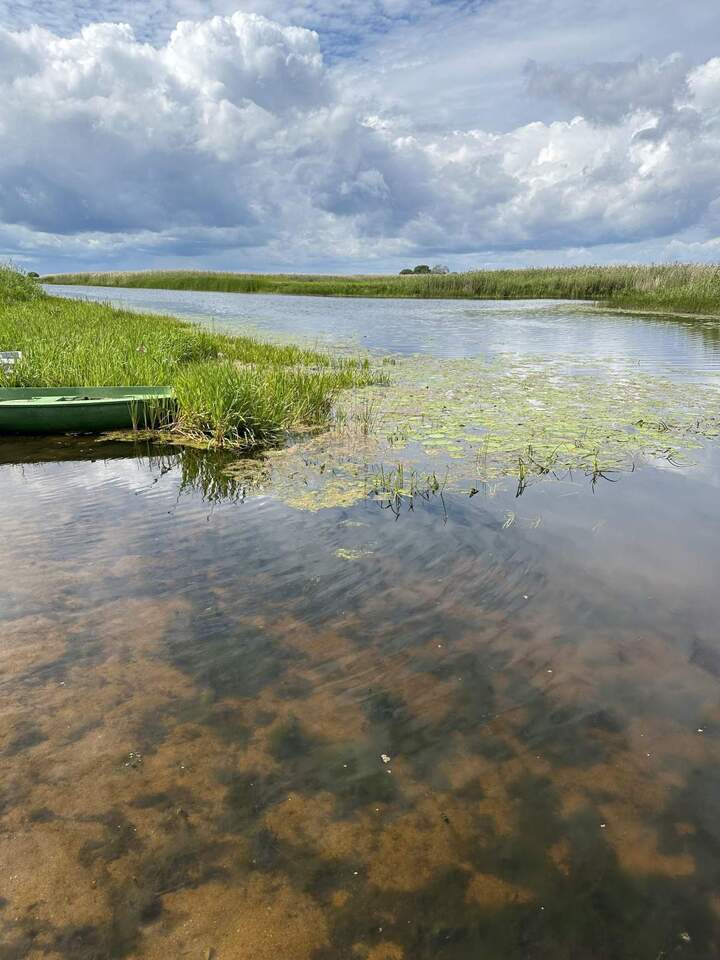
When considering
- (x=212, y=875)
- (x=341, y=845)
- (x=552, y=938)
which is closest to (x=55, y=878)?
(x=212, y=875)

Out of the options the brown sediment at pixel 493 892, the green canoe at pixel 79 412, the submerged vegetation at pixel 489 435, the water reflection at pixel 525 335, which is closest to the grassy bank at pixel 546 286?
the water reflection at pixel 525 335

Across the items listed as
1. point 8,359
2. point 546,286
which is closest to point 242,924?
point 8,359

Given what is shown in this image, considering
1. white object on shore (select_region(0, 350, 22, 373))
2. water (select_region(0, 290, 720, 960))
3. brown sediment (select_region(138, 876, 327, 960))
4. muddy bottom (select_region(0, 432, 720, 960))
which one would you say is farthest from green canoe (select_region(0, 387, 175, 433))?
brown sediment (select_region(138, 876, 327, 960))

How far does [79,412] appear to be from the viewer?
8.38 metres

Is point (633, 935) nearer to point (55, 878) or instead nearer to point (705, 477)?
point (55, 878)

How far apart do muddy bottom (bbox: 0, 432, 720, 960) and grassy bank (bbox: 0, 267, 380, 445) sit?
3317 mm

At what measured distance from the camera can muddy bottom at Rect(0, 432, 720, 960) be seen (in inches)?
86.4

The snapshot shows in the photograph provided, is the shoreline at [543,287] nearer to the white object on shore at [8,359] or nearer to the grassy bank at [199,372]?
the grassy bank at [199,372]

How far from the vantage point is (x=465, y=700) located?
10.8 ft

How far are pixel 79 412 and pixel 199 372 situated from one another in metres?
2.04

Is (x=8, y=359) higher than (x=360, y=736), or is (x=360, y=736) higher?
(x=8, y=359)

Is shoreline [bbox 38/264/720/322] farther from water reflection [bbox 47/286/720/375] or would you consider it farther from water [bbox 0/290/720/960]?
water [bbox 0/290/720/960]

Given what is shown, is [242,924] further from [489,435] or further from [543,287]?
[543,287]

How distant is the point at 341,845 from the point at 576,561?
10.3 feet
